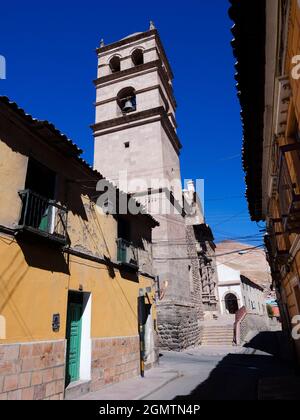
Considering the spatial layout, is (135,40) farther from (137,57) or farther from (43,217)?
(43,217)

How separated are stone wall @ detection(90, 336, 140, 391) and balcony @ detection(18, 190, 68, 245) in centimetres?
335

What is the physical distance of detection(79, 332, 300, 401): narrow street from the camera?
7427 millimetres

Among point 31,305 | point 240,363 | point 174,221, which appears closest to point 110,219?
point 31,305

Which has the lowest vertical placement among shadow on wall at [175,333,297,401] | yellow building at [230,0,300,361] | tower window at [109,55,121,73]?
shadow on wall at [175,333,297,401]

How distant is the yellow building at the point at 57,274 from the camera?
242 inches

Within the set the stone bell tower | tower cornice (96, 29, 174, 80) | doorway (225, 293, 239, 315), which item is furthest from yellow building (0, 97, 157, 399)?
doorway (225, 293, 239, 315)

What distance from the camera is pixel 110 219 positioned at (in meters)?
10.7

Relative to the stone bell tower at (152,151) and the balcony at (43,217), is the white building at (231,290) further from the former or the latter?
the balcony at (43,217)

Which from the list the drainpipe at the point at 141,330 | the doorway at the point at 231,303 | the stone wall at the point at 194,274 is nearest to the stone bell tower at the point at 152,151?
the stone wall at the point at 194,274

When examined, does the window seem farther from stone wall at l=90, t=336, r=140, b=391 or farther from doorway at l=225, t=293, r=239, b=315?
doorway at l=225, t=293, r=239, b=315

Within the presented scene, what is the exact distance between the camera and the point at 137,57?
2597cm

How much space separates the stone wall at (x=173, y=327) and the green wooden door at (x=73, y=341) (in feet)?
31.9
